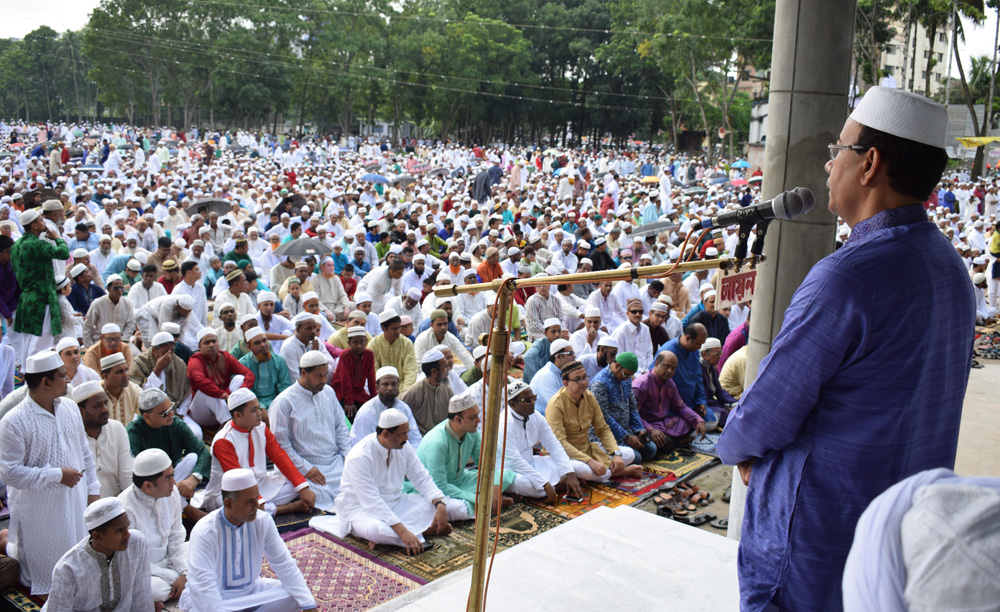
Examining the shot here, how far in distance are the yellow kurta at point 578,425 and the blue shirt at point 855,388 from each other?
4115 millimetres

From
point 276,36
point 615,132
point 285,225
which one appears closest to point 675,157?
point 615,132

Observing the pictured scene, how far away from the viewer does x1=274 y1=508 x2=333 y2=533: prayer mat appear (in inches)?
187

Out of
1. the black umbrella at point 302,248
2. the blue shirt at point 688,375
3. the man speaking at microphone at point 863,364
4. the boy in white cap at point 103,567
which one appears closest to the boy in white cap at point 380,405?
the boy in white cap at point 103,567

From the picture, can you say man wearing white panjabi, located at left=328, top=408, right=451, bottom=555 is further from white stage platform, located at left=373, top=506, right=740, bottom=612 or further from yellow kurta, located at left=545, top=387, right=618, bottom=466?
white stage platform, located at left=373, top=506, right=740, bottom=612

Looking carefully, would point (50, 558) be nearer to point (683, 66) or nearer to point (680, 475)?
point (680, 475)

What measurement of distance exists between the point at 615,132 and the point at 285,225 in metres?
34.4

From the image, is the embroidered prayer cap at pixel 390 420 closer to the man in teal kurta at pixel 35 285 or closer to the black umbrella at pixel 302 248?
the man in teal kurta at pixel 35 285

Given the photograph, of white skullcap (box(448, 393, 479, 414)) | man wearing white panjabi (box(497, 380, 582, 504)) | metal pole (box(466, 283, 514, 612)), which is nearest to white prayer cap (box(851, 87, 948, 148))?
metal pole (box(466, 283, 514, 612))

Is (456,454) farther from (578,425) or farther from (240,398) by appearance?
(240,398)

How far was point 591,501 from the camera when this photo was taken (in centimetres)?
532

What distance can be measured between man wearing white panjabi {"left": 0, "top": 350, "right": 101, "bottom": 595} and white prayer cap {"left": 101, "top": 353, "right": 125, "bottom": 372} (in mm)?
1091

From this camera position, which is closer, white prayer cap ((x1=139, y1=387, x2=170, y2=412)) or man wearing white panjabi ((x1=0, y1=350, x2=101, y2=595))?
man wearing white panjabi ((x1=0, y1=350, x2=101, y2=595))

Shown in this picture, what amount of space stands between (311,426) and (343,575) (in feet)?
4.42

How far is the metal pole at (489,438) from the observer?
186 centimetres
